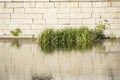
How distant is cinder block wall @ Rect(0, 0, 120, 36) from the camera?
21516 millimetres

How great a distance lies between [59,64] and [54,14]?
765cm

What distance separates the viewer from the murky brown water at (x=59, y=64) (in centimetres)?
1235

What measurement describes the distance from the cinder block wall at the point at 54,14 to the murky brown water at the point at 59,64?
111 inches

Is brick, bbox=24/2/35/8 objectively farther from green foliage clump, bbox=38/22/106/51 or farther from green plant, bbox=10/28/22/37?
green foliage clump, bbox=38/22/106/51

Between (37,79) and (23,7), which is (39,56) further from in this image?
(23,7)

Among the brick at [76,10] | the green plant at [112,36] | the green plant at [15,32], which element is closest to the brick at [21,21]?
the green plant at [15,32]

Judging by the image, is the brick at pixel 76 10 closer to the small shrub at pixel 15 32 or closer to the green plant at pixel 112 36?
the green plant at pixel 112 36

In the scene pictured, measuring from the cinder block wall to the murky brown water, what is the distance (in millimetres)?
2831

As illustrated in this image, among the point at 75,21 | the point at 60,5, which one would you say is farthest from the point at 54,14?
the point at 75,21

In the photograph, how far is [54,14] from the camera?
21.7 m

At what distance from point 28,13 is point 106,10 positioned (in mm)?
3652

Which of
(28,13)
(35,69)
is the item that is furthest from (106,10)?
(35,69)

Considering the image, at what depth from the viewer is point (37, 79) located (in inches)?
468

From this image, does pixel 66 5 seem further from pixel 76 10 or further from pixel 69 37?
pixel 69 37
